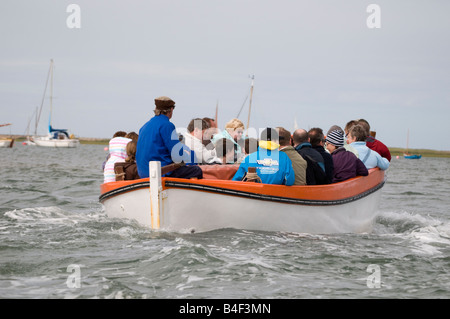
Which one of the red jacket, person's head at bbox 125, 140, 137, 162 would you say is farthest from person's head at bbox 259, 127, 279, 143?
the red jacket

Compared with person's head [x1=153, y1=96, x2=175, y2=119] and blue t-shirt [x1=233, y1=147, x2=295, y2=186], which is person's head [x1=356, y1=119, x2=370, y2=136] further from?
person's head [x1=153, y1=96, x2=175, y2=119]

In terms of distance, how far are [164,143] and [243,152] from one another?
6.96 feet

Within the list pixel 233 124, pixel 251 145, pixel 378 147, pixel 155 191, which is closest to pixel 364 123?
pixel 378 147

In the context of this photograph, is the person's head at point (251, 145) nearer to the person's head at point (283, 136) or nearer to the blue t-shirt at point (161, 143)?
the person's head at point (283, 136)

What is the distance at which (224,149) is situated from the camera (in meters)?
8.91

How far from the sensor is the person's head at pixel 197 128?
8.64m

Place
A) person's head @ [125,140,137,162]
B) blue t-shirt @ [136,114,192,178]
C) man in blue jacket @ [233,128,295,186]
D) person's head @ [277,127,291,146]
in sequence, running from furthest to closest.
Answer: person's head @ [125,140,137,162]
person's head @ [277,127,291,146]
man in blue jacket @ [233,128,295,186]
blue t-shirt @ [136,114,192,178]

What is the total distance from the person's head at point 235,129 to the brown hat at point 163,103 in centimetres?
213

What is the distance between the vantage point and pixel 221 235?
24.5ft

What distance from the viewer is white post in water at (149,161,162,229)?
282 inches

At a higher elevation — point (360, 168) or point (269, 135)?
point (269, 135)

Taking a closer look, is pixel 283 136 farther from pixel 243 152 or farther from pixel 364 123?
pixel 364 123

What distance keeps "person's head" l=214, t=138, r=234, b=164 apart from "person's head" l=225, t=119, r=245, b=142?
2.27ft
